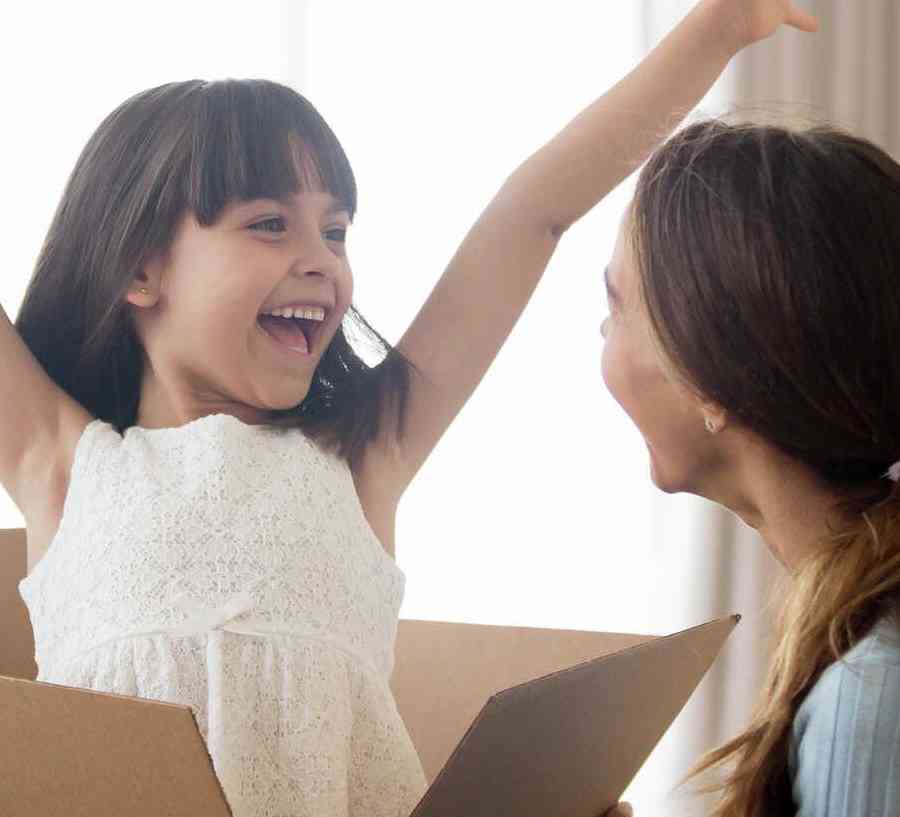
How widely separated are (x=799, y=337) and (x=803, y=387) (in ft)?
→ 0.12

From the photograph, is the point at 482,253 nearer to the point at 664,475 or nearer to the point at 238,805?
the point at 664,475

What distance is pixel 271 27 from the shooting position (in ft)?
6.27

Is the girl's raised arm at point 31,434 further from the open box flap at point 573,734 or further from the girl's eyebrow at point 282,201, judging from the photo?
the open box flap at point 573,734

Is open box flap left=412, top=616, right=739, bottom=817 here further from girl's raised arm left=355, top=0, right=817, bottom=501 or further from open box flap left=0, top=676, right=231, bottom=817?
girl's raised arm left=355, top=0, right=817, bottom=501

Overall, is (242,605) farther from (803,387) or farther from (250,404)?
(803,387)

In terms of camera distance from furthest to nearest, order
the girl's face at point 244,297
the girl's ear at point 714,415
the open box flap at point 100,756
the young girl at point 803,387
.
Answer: the girl's face at point 244,297, the girl's ear at point 714,415, the young girl at point 803,387, the open box flap at point 100,756

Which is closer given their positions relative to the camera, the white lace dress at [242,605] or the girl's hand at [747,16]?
the white lace dress at [242,605]

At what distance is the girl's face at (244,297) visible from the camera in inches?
42.5

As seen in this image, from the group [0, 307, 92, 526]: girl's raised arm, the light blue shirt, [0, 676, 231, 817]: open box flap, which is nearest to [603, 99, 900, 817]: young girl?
the light blue shirt

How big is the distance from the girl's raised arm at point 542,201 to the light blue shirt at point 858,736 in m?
0.50

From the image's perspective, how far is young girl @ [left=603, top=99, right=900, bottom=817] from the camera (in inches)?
31.5

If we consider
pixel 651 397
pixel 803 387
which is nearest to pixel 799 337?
pixel 803 387

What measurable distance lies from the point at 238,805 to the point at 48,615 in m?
0.25

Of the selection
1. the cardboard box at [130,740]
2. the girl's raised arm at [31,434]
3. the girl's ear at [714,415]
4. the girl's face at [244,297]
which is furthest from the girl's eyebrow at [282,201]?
the cardboard box at [130,740]
